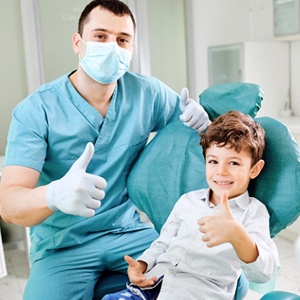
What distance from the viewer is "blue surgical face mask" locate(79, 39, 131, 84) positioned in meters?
1.46

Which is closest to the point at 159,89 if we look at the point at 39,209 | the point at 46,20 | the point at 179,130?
the point at 179,130

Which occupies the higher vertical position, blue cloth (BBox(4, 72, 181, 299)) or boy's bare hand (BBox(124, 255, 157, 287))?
blue cloth (BBox(4, 72, 181, 299))

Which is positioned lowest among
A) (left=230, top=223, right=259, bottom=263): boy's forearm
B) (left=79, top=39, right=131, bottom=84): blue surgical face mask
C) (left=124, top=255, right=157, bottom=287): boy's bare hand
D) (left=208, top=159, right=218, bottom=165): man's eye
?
(left=124, top=255, right=157, bottom=287): boy's bare hand

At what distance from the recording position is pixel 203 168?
4.42ft

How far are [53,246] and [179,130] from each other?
2.00ft

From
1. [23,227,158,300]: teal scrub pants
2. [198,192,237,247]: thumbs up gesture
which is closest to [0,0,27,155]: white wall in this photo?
[23,227,158,300]: teal scrub pants

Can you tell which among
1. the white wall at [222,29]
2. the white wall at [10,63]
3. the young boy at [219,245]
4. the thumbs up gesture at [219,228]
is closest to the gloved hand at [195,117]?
the young boy at [219,245]

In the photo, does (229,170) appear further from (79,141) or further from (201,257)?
(79,141)

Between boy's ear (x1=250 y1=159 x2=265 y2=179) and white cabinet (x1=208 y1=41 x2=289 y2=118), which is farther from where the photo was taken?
white cabinet (x1=208 y1=41 x2=289 y2=118)

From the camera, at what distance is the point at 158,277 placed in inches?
45.6

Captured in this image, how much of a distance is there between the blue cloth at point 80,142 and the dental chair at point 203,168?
9 cm

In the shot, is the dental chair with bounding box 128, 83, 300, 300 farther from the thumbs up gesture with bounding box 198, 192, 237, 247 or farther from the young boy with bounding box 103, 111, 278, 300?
the thumbs up gesture with bounding box 198, 192, 237, 247

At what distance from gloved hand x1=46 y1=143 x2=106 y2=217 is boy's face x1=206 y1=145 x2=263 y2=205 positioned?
1.03ft

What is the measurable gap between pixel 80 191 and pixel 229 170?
413 millimetres
